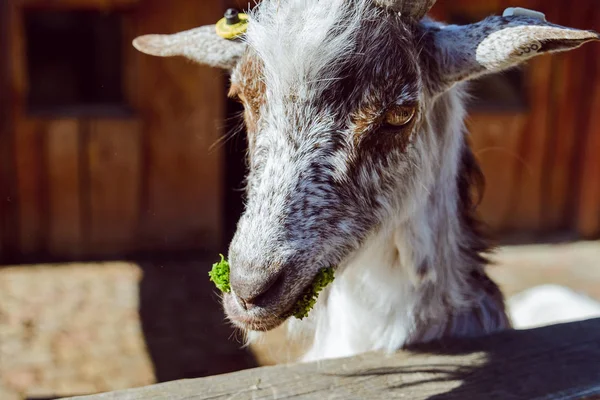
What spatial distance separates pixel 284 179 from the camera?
1.92 meters

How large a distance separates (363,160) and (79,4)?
4963 mm

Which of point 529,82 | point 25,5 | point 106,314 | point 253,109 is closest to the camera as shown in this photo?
point 253,109

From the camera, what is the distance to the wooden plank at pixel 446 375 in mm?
1851

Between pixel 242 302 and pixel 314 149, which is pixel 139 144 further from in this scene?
pixel 242 302

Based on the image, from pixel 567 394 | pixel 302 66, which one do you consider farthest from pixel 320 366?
pixel 302 66

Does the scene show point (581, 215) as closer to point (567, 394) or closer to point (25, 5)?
point (25, 5)

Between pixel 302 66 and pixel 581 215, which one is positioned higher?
pixel 302 66

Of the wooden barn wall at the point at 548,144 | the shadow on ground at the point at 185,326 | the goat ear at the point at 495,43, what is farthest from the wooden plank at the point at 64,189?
the goat ear at the point at 495,43

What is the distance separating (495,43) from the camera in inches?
81.6

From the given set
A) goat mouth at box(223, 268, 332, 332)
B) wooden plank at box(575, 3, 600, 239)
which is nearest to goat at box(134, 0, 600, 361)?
goat mouth at box(223, 268, 332, 332)

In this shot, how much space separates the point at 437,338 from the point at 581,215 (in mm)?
6114

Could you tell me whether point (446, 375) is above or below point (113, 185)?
above

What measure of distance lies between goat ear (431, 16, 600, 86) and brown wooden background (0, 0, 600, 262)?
13.7ft

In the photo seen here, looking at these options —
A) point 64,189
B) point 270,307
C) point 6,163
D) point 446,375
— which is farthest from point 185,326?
point 270,307
